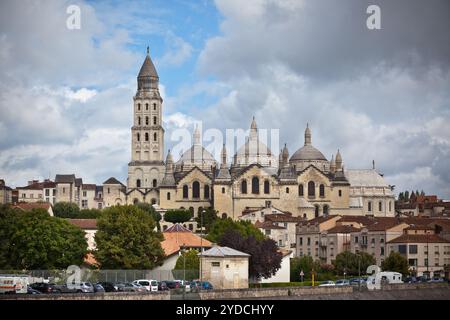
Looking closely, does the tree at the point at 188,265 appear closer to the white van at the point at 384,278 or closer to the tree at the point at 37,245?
the tree at the point at 37,245

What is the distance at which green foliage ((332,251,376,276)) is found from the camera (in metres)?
91.9

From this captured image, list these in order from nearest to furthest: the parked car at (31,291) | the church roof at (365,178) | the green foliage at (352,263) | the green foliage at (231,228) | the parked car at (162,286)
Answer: the parked car at (31,291) < the parked car at (162,286) < the green foliage at (352,263) < the green foliage at (231,228) < the church roof at (365,178)

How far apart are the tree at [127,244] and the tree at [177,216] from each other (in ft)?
182

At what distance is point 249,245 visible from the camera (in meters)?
82.2

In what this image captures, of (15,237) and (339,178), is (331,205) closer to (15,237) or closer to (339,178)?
(339,178)

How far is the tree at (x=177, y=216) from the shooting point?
445 feet

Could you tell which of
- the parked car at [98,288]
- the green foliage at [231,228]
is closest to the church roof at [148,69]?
the green foliage at [231,228]

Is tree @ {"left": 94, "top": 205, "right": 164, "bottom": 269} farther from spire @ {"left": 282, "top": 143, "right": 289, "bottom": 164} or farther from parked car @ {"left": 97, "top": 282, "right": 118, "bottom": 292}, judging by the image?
spire @ {"left": 282, "top": 143, "right": 289, "bottom": 164}

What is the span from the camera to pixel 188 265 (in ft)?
250

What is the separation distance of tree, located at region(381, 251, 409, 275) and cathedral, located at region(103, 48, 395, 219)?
4939 cm

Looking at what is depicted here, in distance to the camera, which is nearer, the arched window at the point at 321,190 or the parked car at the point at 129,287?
the parked car at the point at 129,287

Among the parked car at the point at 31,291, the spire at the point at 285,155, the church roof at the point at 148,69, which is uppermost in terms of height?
the church roof at the point at 148,69

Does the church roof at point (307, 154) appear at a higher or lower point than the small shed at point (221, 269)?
higher
